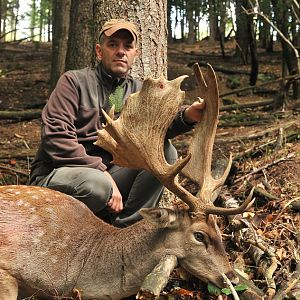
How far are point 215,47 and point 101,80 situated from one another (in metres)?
23.0

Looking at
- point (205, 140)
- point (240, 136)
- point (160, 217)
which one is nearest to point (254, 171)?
point (240, 136)

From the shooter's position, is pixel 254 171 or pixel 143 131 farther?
pixel 254 171

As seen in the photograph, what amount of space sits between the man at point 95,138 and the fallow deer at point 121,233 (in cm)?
32

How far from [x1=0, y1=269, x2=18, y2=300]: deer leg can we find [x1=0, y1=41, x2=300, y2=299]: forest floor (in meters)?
1.13

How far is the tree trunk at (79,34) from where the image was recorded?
9.38 m

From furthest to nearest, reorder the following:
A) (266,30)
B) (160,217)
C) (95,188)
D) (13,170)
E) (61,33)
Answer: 1. (266,30)
2. (61,33)
3. (13,170)
4. (95,188)
5. (160,217)

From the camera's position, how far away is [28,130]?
409 inches

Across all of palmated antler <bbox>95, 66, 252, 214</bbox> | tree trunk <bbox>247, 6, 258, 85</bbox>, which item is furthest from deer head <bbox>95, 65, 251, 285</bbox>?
tree trunk <bbox>247, 6, 258, 85</bbox>

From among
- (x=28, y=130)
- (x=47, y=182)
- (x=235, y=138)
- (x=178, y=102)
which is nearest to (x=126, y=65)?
(x=178, y=102)

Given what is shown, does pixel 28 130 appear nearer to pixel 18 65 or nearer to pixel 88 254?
pixel 88 254

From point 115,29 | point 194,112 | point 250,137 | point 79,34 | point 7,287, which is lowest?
point 7,287

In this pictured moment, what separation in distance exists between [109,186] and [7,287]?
119cm

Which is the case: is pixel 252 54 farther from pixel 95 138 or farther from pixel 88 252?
pixel 88 252

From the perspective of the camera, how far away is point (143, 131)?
4.32 metres
